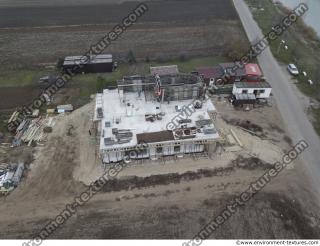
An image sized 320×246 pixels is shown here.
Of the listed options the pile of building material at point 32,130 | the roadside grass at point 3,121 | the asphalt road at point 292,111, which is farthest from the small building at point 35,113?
the asphalt road at point 292,111

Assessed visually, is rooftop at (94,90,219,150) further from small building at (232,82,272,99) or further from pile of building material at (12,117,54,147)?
pile of building material at (12,117,54,147)

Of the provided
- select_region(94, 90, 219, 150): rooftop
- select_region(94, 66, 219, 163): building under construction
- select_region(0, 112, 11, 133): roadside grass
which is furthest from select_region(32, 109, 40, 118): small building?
select_region(94, 66, 219, 163): building under construction

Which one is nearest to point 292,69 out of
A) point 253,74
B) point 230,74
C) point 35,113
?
point 253,74

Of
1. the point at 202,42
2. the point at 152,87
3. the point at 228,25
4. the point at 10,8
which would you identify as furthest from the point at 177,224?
the point at 10,8

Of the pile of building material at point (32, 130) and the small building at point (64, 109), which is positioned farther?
the small building at point (64, 109)

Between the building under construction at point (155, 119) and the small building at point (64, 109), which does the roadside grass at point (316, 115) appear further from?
the small building at point (64, 109)

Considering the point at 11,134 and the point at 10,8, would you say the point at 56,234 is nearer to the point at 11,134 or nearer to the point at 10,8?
the point at 11,134
